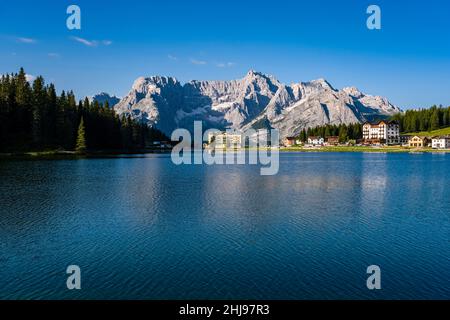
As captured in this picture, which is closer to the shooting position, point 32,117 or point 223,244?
point 223,244

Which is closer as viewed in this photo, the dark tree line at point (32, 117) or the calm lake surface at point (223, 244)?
the calm lake surface at point (223, 244)

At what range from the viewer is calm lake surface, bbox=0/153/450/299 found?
26.2m

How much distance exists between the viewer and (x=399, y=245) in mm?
36688

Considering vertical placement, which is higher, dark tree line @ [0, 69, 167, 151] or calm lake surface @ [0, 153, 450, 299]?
dark tree line @ [0, 69, 167, 151]

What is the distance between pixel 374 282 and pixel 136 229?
87.7ft

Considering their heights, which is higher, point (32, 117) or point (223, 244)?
point (32, 117)

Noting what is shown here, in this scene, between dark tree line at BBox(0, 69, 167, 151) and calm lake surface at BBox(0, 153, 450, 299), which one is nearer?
calm lake surface at BBox(0, 153, 450, 299)

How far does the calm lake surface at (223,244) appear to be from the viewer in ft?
86.1

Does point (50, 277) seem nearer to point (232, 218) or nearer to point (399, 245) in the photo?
point (232, 218)

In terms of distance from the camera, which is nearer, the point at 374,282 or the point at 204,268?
→ the point at 374,282

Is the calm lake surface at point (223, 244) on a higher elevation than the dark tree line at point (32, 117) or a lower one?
lower

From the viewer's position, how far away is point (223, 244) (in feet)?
121
